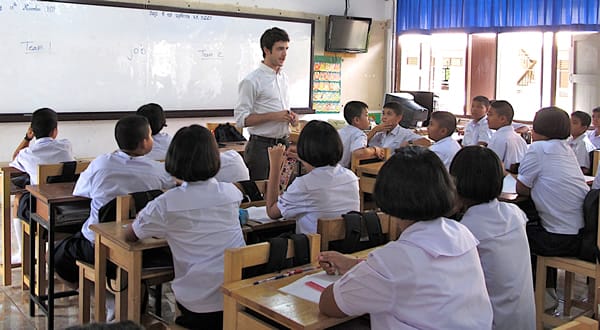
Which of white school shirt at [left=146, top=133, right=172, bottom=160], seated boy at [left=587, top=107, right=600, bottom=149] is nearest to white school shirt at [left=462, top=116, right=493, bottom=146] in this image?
seated boy at [left=587, top=107, right=600, bottom=149]

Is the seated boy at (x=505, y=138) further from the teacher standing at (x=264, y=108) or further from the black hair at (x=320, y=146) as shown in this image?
the black hair at (x=320, y=146)

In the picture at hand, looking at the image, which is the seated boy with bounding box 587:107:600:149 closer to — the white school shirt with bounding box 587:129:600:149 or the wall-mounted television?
the white school shirt with bounding box 587:129:600:149

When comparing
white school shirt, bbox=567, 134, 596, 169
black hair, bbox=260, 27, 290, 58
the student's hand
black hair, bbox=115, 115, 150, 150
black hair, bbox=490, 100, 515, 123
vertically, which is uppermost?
black hair, bbox=260, 27, 290, 58

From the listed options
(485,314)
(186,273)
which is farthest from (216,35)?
(485,314)

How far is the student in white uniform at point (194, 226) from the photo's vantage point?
7.87ft

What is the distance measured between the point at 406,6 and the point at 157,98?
3548mm

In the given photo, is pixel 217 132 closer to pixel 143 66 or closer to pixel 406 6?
pixel 143 66

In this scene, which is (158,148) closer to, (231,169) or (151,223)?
(231,169)

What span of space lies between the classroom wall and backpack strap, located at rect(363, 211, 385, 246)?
4345 mm

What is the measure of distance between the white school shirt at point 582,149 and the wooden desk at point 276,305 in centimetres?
372

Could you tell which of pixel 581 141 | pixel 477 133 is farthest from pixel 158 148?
pixel 581 141

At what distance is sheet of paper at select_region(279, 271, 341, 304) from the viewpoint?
1863 mm

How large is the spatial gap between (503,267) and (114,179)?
181cm

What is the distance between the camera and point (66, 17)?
19.6 feet
